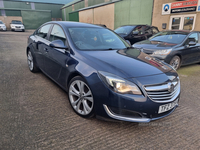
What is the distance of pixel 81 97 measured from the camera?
2586 mm

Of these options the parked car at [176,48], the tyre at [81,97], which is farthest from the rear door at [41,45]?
the parked car at [176,48]

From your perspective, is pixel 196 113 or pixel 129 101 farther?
pixel 196 113

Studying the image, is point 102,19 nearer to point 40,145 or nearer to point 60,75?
point 60,75

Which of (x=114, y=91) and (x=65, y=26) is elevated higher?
(x=65, y=26)

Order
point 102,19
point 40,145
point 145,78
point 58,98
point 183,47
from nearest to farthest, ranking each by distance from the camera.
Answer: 1. point 40,145
2. point 145,78
3. point 58,98
4. point 183,47
5. point 102,19

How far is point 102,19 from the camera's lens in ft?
69.7

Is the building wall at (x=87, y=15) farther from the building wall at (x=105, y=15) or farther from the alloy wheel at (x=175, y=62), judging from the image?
the alloy wheel at (x=175, y=62)

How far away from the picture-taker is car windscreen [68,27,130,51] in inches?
121

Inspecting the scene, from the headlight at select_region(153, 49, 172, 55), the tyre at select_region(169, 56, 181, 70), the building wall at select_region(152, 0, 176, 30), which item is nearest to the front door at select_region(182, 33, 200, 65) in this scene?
the tyre at select_region(169, 56, 181, 70)

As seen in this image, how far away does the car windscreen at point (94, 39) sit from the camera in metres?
3.07

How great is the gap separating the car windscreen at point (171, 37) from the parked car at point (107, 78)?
339 centimetres

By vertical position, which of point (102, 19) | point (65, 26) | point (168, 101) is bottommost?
point (168, 101)

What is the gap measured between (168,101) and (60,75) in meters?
1.94

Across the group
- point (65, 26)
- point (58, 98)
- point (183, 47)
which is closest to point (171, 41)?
point (183, 47)
